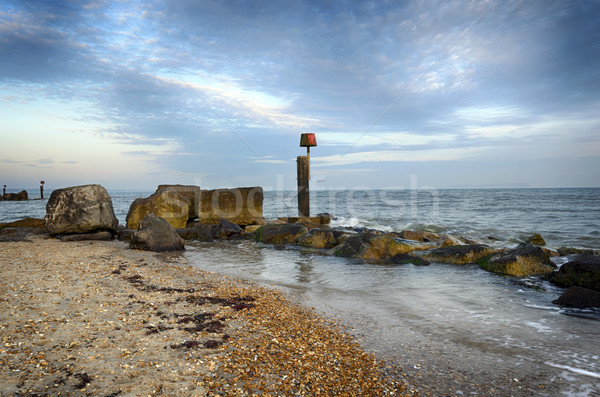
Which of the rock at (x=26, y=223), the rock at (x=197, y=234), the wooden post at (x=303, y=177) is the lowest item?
the rock at (x=197, y=234)

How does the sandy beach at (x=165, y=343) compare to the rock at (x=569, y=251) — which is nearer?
the sandy beach at (x=165, y=343)

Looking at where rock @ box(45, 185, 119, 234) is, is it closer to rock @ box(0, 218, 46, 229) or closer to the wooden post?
rock @ box(0, 218, 46, 229)

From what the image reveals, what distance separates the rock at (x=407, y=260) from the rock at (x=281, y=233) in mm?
3721

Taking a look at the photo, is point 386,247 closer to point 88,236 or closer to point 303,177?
point 303,177

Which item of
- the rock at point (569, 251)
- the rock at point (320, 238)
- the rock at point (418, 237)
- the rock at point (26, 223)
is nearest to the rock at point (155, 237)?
the rock at point (320, 238)

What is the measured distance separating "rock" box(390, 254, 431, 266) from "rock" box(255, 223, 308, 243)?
12.2ft

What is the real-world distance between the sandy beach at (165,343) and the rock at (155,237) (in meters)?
3.43

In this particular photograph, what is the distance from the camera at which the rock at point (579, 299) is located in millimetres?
5477

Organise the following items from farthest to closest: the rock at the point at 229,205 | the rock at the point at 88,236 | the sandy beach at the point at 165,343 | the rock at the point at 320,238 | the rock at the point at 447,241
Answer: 1. the rock at the point at 229,205
2. the rock at the point at 320,238
3. the rock at the point at 447,241
4. the rock at the point at 88,236
5. the sandy beach at the point at 165,343

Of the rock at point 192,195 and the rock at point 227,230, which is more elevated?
the rock at point 192,195

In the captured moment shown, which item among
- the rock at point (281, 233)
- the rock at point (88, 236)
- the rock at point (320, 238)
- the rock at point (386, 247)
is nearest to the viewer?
the rock at point (386, 247)

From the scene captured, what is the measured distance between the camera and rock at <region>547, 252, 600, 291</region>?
6.50 m

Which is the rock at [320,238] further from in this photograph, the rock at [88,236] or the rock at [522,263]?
the rock at [88,236]

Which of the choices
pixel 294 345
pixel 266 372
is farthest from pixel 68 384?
pixel 294 345
